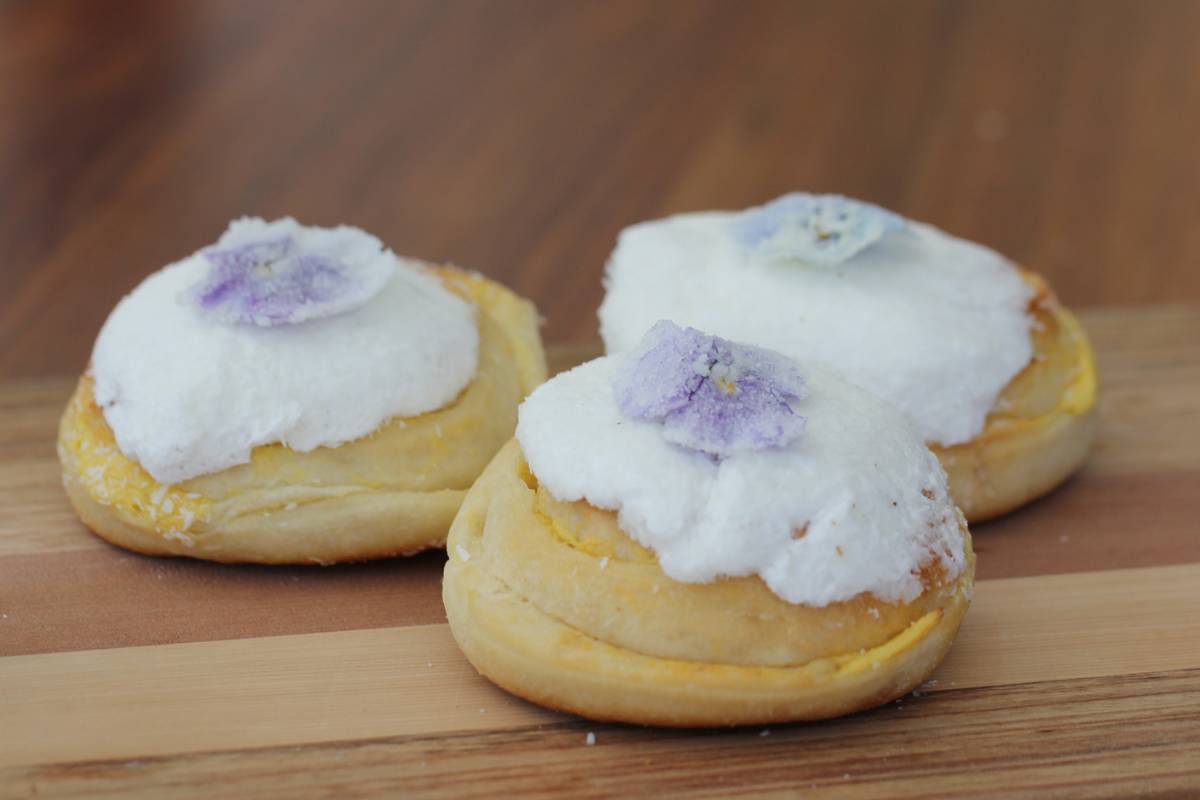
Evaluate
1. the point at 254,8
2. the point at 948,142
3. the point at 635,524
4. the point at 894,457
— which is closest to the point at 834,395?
the point at 894,457

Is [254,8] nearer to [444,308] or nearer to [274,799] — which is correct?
[444,308]

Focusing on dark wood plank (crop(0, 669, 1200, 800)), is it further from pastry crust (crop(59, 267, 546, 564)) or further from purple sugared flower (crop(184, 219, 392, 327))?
purple sugared flower (crop(184, 219, 392, 327))

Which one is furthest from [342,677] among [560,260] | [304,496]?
[560,260]

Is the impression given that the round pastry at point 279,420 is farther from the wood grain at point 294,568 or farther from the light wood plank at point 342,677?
the light wood plank at point 342,677

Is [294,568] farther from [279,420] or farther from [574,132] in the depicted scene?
[574,132]

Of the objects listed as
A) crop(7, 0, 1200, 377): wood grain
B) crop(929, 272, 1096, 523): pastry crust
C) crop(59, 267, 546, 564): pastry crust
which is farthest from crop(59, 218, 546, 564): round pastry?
crop(7, 0, 1200, 377): wood grain

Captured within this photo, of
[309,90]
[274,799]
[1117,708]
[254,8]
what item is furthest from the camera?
[254,8]

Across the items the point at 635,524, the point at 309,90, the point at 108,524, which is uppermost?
the point at 635,524
